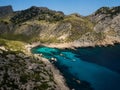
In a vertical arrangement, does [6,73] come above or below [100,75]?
above

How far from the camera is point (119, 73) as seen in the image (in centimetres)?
18675

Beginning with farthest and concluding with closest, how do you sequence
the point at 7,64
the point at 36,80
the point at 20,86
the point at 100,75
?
the point at 100,75 < the point at 7,64 < the point at 36,80 < the point at 20,86

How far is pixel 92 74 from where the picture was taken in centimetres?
18775

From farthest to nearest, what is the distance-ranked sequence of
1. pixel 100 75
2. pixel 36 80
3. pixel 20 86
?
pixel 100 75 < pixel 36 80 < pixel 20 86

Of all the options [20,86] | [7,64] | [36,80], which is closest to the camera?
[20,86]

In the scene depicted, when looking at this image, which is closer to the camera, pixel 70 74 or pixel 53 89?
pixel 53 89

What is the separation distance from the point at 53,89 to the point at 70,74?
48.8 metres

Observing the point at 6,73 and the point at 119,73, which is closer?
the point at 6,73

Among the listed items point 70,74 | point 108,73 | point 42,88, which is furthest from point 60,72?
point 42,88

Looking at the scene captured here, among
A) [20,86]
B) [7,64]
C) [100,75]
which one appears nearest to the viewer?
[20,86]

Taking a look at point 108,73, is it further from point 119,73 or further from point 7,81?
point 7,81

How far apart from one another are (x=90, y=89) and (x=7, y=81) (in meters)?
54.7

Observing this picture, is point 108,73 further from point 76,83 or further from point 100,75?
point 76,83

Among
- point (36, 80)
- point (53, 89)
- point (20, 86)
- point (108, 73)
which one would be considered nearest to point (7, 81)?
point (20, 86)
